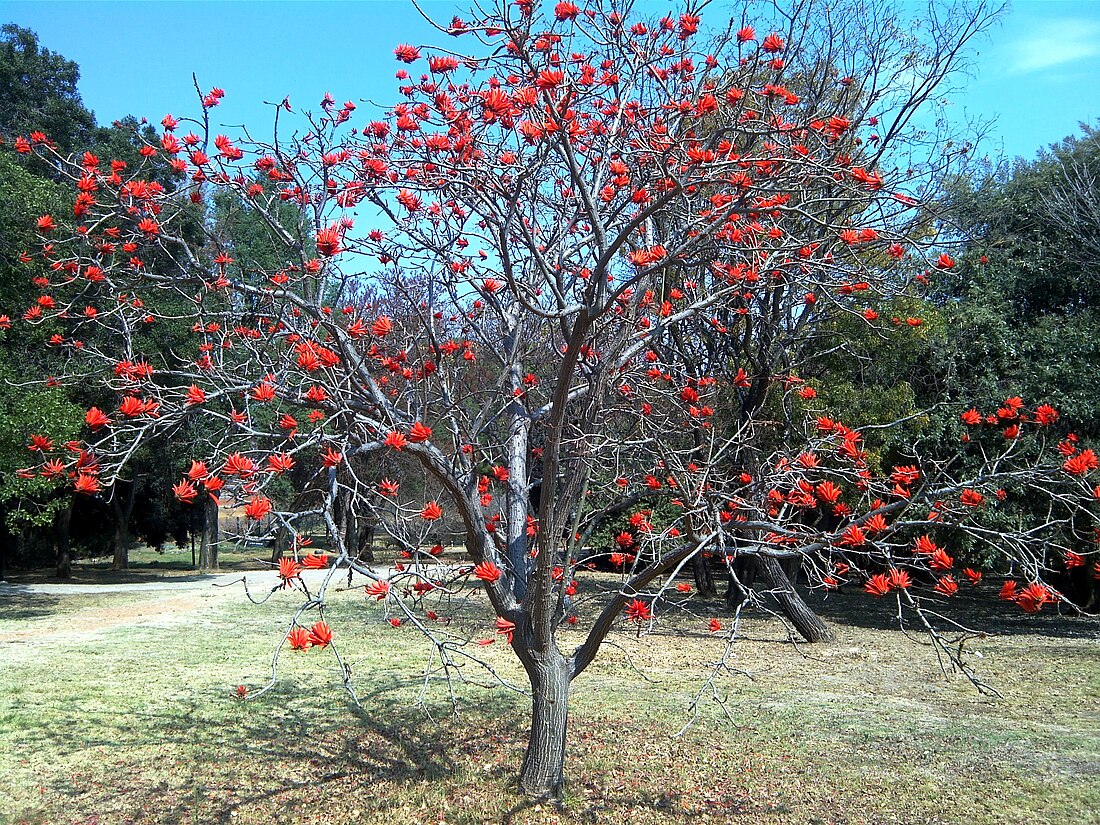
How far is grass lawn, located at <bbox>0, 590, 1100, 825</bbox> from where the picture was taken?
4.65 meters

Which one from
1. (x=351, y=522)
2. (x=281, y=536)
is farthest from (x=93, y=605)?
(x=351, y=522)

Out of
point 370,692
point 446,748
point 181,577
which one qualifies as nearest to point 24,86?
point 181,577

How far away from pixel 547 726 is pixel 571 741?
4.70 ft

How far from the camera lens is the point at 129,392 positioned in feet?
14.0

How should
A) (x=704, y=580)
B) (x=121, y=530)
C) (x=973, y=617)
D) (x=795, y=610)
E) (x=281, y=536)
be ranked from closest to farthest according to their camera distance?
1. (x=795, y=610)
2. (x=281, y=536)
3. (x=973, y=617)
4. (x=704, y=580)
5. (x=121, y=530)

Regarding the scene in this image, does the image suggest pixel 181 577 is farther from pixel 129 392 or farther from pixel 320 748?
pixel 129 392

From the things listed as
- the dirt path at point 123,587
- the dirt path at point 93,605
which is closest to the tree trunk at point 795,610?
the dirt path at point 93,605

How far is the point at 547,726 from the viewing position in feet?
15.0

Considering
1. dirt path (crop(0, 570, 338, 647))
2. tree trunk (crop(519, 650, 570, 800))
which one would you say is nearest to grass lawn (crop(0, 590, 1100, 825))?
tree trunk (crop(519, 650, 570, 800))

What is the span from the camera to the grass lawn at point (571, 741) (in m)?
4.65

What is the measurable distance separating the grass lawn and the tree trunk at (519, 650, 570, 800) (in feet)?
0.51

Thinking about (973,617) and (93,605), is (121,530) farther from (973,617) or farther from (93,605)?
(973,617)

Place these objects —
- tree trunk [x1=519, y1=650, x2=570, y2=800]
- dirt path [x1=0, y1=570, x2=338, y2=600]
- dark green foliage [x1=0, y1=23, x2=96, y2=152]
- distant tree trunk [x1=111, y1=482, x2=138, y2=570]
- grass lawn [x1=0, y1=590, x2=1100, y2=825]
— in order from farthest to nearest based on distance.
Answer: distant tree trunk [x1=111, y1=482, x2=138, y2=570]
dark green foliage [x1=0, y1=23, x2=96, y2=152]
dirt path [x1=0, y1=570, x2=338, y2=600]
grass lawn [x1=0, y1=590, x2=1100, y2=825]
tree trunk [x1=519, y1=650, x2=570, y2=800]

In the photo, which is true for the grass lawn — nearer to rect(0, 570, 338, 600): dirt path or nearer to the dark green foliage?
rect(0, 570, 338, 600): dirt path
